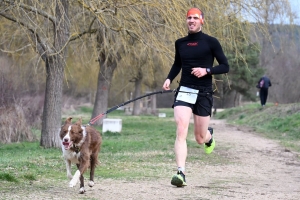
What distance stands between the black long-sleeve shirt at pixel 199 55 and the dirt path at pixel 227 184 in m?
1.52

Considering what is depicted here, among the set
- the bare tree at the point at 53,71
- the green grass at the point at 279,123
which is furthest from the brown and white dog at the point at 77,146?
the green grass at the point at 279,123

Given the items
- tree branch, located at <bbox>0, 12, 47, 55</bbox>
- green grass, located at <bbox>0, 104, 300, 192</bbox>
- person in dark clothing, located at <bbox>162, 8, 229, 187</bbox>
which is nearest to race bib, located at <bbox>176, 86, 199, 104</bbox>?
Result: person in dark clothing, located at <bbox>162, 8, 229, 187</bbox>

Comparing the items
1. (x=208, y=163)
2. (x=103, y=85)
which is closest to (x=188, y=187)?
(x=208, y=163)

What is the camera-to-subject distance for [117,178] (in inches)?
387

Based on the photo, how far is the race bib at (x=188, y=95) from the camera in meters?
8.20

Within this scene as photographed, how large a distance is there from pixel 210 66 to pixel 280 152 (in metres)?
8.08

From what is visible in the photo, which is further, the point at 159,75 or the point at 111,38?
the point at 159,75

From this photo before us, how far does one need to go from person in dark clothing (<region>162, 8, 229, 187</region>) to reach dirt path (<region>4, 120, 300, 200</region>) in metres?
0.52

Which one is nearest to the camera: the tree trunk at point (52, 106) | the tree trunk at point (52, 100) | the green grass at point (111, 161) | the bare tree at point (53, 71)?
the green grass at point (111, 161)

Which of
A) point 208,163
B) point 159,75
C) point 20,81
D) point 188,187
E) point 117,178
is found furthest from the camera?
point 159,75

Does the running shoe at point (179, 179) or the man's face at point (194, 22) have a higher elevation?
the man's face at point (194, 22)

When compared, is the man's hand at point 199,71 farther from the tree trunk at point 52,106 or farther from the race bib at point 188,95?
the tree trunk at point 52,106

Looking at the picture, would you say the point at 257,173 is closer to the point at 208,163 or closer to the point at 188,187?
the point at 208,163

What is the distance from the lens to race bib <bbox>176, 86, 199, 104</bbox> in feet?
26.9
